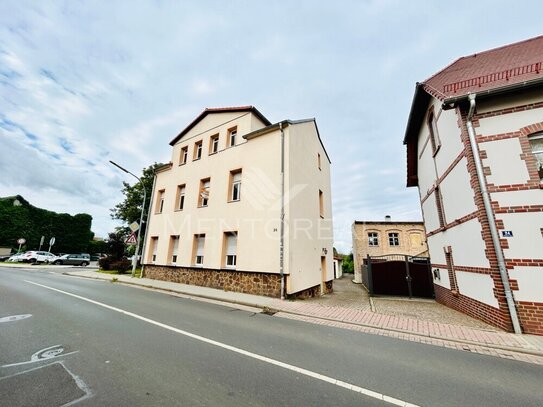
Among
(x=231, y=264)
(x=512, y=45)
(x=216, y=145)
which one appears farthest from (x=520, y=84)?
(x=216, y=145)

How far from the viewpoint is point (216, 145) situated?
15.3 metres

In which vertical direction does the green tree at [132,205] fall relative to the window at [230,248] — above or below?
above

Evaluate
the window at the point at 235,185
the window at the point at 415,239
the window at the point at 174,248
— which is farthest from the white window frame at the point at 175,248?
the window at the point at 415,239

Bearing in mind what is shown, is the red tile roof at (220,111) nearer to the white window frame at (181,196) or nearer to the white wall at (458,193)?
the white window frame at (181,196)

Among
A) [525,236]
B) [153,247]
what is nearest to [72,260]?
[153,247]

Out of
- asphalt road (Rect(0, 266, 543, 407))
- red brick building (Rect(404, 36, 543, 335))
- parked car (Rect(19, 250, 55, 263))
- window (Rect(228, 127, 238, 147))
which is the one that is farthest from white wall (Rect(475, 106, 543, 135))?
parked car (Rect(19, 250, 55, 263))

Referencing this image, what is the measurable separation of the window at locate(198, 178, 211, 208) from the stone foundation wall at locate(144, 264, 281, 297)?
3.95 meters

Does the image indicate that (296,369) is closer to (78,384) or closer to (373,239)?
(78,384)

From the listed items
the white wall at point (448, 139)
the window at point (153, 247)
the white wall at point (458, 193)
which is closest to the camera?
the white wall at point (458, 193)

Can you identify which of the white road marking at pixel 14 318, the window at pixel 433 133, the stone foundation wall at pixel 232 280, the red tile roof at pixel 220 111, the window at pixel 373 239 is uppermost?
the red tile roof at pixel 220 111

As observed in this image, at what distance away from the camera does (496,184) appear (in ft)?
22.4

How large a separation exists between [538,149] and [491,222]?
2.67 metres

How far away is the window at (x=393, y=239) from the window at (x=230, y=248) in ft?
65.0

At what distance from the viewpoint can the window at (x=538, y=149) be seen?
660 cm
